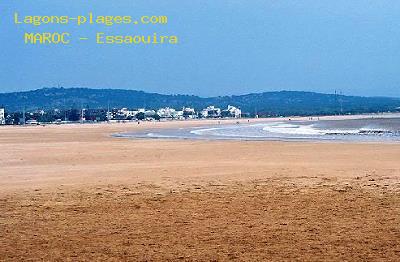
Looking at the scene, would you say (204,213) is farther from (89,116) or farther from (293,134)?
(89,116)

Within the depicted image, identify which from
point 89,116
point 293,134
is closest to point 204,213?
point 293,134

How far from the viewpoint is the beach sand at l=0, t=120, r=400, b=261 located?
6363 millimetres

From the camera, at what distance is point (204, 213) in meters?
8.41

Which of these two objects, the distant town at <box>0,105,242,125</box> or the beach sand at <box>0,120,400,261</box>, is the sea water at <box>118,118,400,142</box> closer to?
the beach sand at <box>0,120,400,261</box>

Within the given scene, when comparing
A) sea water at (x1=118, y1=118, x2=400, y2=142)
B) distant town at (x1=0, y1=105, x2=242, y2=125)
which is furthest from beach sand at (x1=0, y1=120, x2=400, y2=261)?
distant town at (x1=0, y1=105, x2=242, y2=125)

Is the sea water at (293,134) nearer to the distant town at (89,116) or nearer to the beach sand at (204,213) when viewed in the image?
the beach sand at (204,213)

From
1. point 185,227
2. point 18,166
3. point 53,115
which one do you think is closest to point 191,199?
point 185,227

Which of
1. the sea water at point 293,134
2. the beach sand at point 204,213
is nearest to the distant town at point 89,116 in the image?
the sea water at point 293,134

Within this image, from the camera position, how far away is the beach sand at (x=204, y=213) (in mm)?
6363

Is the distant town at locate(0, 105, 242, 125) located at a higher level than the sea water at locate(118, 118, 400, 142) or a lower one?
higher

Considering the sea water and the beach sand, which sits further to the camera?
the sea water

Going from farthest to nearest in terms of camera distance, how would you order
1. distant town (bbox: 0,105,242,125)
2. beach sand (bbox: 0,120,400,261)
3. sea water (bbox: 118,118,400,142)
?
distant town (bbox: 0,105,242,125)
sea water (bbox: 118,118,400,142)
beach sand (bbox: 0,120,400,261)

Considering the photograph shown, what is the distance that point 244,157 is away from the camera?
1875 centimetres

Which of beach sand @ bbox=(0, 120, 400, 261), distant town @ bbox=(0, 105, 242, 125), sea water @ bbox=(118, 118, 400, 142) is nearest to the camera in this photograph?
beach sand @ bbox=(0, 120, 400, 261)
